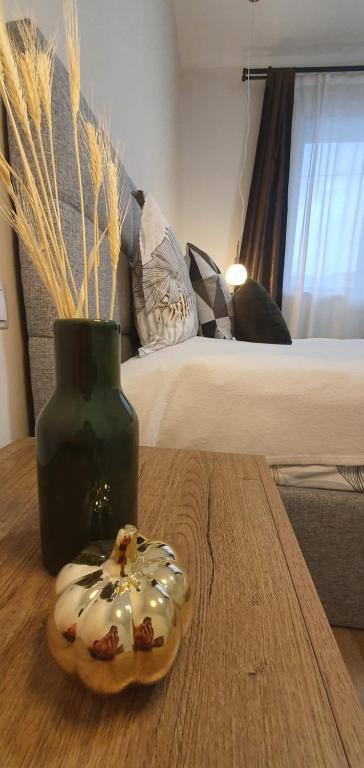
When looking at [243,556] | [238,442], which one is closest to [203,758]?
[243,556]

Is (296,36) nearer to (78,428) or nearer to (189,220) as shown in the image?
(189,220)

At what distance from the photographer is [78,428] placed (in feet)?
0.94

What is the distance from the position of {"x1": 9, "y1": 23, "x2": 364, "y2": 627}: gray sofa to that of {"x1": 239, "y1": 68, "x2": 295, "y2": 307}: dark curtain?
81.4 inches

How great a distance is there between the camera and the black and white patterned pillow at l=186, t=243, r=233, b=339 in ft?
4.75

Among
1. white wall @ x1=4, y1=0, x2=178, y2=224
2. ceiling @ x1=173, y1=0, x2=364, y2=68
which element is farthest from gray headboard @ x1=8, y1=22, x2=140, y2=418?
ceiling @ x1=173, y1=0, x2=364, y2=68

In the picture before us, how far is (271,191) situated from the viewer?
2.65 metres

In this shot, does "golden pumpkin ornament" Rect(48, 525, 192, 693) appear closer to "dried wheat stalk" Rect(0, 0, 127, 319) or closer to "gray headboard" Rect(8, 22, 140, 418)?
"dried wheat stalk" Rect(0, 0, 127, 319)

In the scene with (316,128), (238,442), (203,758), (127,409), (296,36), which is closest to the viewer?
(203,758)

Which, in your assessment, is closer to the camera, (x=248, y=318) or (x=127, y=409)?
(x=127, y=409)

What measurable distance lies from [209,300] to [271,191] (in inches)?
66.3

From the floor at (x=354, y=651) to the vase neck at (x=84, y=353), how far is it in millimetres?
793

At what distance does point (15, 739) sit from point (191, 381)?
60 centimetres

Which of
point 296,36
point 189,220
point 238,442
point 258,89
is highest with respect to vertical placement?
point 296,36

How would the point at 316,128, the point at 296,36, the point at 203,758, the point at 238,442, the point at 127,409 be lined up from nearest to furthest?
the point at 203,758 < the point at 127,409 < the point at 238,442 < the point at 296,36 < the point at 316,128
